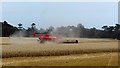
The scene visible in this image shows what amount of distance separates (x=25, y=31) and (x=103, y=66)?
89.1 meters

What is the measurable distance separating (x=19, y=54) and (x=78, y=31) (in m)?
87.1

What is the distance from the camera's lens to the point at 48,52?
32094 millimetres

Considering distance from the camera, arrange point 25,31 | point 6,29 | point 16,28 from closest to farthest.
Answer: point 6,29, point 16,28, point 25,31

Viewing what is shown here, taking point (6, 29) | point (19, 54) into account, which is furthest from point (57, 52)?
point (6, 29)

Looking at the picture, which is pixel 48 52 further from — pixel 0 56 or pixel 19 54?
pixel 0 56

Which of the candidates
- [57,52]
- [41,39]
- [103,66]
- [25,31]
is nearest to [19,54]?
[57,52]

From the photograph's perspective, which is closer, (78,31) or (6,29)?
(6,29)

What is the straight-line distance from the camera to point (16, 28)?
325 ft

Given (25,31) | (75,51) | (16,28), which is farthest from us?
(25,31)

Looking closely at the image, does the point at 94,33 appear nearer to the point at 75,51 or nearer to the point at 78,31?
the point at 78,31

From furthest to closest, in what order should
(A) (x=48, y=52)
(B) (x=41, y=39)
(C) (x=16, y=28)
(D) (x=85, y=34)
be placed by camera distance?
(D) (x=85, y=34) < (C) (x=16, y=28) < (B) (x=41, y=39) < (A) (x=48, y=52)

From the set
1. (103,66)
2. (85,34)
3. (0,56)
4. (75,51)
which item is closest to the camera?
(103,66)

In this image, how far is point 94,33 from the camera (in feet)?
389

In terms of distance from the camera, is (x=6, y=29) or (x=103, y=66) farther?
(x=6, y=29)
